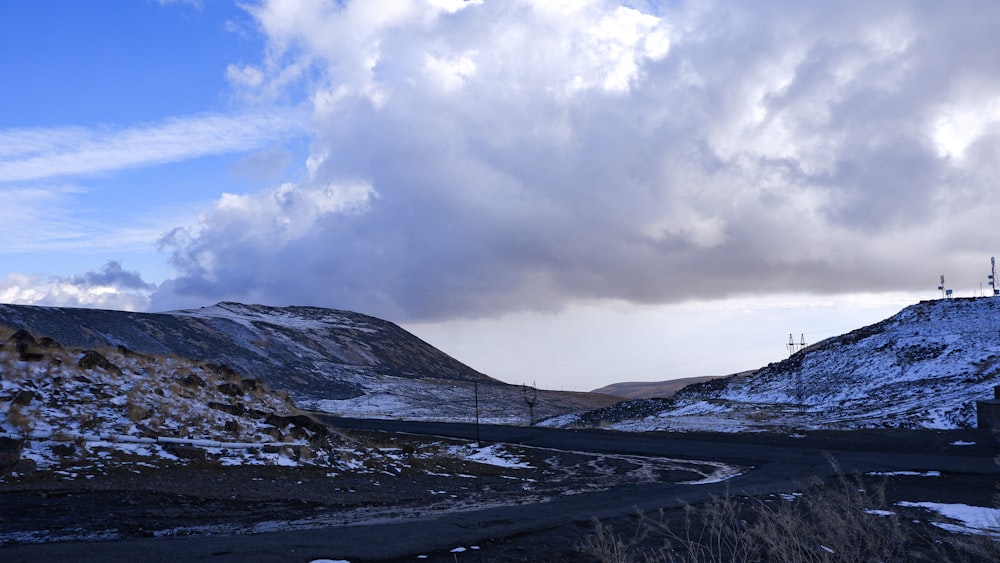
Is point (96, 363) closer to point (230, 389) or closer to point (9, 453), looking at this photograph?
point (230, 389)

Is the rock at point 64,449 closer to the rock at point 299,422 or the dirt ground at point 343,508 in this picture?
the dirt ground at point 343,508

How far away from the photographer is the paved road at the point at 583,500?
9.92 m

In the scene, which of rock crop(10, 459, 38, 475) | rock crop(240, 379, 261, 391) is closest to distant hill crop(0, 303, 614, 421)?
rock crop(240, 379, 261, 391)

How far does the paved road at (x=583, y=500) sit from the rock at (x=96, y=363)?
43.8ft

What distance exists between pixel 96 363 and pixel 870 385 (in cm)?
4661

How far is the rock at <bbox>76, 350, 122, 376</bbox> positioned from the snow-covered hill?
98.2 feet

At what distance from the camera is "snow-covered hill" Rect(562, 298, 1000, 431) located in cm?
3944

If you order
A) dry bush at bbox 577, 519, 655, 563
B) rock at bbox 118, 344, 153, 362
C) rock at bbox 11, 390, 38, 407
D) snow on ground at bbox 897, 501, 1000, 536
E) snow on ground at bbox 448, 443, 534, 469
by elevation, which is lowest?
snow on ground at bbox 448, 443, 534, 469

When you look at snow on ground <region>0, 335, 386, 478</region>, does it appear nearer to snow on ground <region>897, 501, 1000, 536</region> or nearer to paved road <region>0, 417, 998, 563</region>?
paved road <region>0, 417, 998, 563</region>

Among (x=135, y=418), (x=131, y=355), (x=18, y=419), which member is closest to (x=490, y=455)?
(x=131, y=355)

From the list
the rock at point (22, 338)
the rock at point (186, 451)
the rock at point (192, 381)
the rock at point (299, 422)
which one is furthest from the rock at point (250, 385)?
the rock at point (186, 451)


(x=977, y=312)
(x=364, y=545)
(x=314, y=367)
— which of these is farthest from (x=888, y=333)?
(x=314, y=367)

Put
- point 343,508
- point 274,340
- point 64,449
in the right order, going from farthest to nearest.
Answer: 1. point 274,340
2. point 64,449
3. point 343,508

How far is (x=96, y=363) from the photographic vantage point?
2219cm
